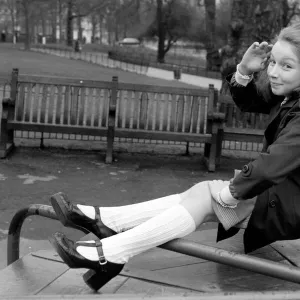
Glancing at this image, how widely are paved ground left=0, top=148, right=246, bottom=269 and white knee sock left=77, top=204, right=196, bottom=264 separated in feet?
7.17

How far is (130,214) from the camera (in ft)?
9.36

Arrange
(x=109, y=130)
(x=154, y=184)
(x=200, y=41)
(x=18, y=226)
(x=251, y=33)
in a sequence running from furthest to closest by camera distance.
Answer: (x=200, y=41) < (x=251, y=33) < (x=109, y=130) < (x=154, y=184) < (x=18, y=226)

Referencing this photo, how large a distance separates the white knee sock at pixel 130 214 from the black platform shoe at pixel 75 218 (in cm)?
3

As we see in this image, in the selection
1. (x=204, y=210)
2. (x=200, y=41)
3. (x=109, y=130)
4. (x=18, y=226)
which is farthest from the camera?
(x=200, y=41)

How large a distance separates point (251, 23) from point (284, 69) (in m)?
7.87

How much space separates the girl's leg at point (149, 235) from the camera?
2.57 metres

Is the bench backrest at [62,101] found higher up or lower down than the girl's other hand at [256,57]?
lower down

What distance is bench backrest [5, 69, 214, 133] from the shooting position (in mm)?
7957

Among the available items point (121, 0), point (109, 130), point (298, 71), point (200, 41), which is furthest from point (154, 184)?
point (200, 41)

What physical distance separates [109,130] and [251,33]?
384cm

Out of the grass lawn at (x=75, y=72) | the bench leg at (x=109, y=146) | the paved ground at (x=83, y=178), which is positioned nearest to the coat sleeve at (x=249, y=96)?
the paved ground at (x=83, y=178)

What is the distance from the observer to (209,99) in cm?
795

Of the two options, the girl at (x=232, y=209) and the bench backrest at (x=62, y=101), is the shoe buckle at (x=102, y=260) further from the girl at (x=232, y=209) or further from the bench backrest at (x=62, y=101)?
the bench backrest at (x=62, y=101)

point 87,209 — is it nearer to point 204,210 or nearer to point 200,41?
point 204,210
